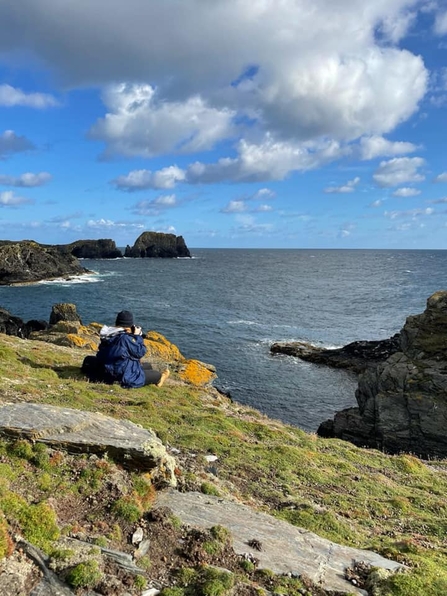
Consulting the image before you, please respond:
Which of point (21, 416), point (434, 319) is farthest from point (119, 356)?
point (434, 319)

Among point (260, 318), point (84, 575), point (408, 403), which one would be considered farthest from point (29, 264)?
point (84, 575)

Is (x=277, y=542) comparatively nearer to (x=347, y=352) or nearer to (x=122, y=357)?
(x=122, y=357)

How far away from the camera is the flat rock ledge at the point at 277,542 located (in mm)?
6598

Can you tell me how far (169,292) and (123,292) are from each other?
10.9 meters

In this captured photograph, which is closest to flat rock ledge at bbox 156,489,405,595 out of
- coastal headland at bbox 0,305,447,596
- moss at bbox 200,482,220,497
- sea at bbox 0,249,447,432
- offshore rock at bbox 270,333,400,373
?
coastal headland at bbox 0,305,447,596

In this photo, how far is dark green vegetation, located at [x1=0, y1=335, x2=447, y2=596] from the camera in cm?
627

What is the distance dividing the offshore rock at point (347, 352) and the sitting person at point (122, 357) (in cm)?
3479

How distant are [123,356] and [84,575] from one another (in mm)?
10416

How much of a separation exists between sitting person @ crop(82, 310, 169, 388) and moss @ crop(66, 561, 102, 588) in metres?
9.58

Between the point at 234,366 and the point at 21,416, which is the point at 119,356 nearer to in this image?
the point at 21,416

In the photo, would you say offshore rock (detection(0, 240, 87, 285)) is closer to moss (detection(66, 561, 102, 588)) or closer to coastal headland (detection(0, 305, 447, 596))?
coastal headland (detection(0, 305, 447, 596))

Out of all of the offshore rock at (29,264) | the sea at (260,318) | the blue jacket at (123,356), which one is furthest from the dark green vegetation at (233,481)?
the offshore rock at (29,264)

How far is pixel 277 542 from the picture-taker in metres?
7.25

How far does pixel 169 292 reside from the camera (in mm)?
99188
